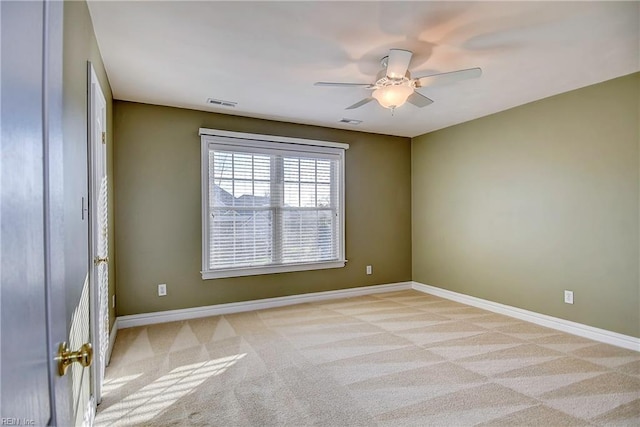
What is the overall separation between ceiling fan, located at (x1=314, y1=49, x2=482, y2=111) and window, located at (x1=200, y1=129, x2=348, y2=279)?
6.44 ft

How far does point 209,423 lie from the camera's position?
204cm

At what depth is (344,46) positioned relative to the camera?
2.50m

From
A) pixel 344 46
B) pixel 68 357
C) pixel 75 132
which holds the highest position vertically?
pixel 344 46

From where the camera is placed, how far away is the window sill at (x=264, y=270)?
162 inches

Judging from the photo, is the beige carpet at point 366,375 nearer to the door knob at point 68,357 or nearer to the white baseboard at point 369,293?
the white baseboard at point 369,293

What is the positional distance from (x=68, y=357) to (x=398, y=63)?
2.44 meters

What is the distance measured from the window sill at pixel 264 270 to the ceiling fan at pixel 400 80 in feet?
8.42

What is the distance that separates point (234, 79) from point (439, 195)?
11.1 ft

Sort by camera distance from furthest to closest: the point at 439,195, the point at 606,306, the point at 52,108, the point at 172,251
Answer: the point at 439,195, the point at 172,251, the point at 606,306, the point at 52,108

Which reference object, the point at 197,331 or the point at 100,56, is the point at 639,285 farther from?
the point at 100,56

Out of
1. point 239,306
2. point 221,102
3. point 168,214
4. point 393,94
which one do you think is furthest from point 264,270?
point 393,94

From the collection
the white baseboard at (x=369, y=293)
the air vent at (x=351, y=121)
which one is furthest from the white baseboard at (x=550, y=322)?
the air vent at (x=351, y=121)

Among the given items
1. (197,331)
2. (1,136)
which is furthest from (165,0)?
(197,331)

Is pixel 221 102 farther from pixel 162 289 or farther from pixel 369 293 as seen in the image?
pixel 369 293
